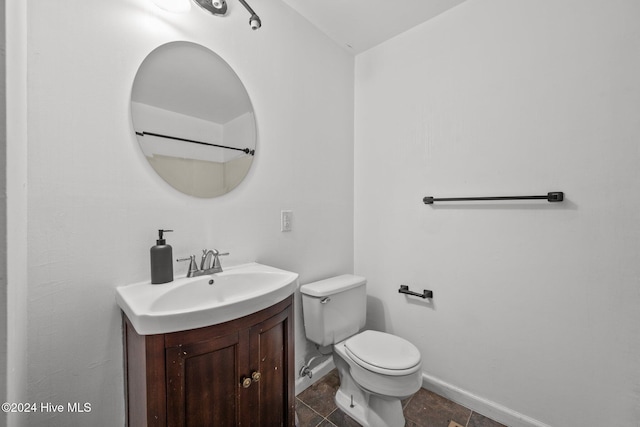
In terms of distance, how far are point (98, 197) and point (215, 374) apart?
0.73m

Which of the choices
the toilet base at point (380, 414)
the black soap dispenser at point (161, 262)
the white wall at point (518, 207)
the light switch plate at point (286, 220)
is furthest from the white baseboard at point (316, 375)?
the black soap dispenser at point (161, 262)

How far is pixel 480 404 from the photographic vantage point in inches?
56.9

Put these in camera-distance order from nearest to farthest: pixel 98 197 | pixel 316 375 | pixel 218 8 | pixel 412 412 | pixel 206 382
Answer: pixel 206 382
pixel 98 197
pixel 218 8
pixel 412 412
pixel 316 375

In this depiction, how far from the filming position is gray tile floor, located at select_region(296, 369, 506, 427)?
4.49 feet

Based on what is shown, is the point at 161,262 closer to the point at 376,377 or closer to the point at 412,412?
the point at 376,377

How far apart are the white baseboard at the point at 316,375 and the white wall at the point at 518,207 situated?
0.50 meters

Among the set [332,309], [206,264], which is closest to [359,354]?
[332,309]

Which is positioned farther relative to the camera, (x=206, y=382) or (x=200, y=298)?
(x=200, y=298)

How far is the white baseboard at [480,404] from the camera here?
1.33 m

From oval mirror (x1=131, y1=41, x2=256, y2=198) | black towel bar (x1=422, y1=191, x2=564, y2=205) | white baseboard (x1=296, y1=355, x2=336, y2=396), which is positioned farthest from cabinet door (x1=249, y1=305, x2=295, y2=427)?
black towel bar (x1=422, y1=191, x2=564, y2=205)

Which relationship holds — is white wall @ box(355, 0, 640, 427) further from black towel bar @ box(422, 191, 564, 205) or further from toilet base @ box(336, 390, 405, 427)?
toilet base @ box(336, 390, 405, 427)

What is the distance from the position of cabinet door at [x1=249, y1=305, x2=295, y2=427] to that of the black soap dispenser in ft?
1.35

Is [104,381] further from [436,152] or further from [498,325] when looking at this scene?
[436,152]

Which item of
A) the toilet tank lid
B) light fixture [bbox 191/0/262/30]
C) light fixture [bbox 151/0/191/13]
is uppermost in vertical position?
light fixture [bbox 191/0/262/30]
